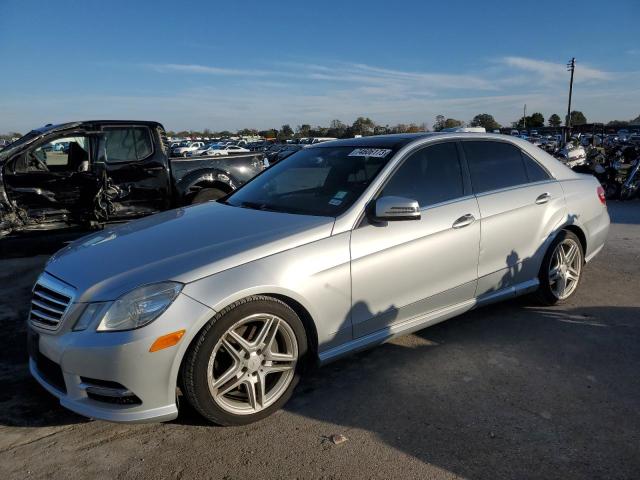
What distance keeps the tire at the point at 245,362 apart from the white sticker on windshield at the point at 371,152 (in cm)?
147

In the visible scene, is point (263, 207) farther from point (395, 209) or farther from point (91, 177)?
point (91, 177)

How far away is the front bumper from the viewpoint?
8.41 ft

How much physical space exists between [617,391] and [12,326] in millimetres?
4824

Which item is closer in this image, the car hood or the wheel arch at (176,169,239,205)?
the car hood

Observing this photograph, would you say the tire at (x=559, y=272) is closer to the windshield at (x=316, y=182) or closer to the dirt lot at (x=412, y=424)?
the dirt lot at (x=412, y=424)

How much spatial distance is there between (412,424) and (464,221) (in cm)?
159

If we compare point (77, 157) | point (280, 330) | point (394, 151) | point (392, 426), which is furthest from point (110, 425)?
point (77, 157)

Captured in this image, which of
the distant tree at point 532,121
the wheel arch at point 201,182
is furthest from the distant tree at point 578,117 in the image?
the wheel arch at point 201,182

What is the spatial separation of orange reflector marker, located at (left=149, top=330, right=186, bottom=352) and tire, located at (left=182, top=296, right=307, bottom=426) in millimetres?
116

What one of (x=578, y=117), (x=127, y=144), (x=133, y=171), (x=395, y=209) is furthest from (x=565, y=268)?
(x=578, y=117)

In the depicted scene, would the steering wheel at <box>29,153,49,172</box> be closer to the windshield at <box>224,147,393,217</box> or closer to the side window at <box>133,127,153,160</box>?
the side window at <box>133,127,153,160</box>

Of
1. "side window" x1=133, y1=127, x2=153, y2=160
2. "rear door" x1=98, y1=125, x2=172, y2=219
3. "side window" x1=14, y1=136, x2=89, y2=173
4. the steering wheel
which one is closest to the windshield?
"rear door" x1=98, y1=125, x2=172, y2=219

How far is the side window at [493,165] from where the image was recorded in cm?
415

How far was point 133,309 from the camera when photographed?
2621 millimetres
